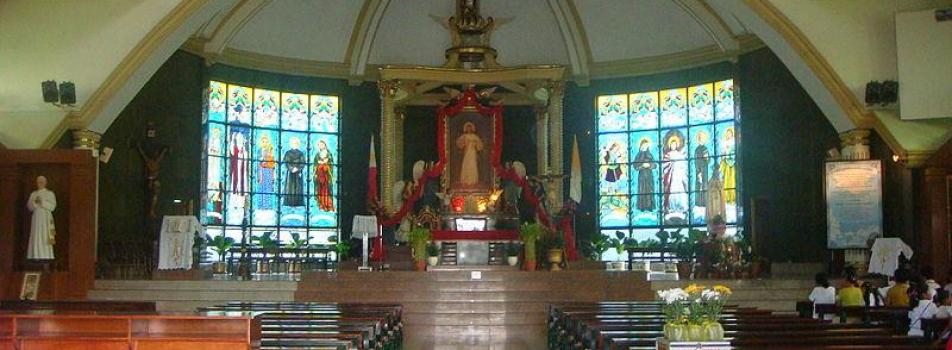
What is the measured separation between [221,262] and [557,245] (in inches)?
245

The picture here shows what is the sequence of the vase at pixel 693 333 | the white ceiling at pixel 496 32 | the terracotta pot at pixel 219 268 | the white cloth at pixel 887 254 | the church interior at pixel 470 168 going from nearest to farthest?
the vase at pixel 693 333
the church interior at pixel 470 168
the white cloth at pixel 887 254
the terracotta pot at pixel 219 268
the white ceiling at pixel 496 32

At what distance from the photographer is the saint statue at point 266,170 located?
77.0 ft

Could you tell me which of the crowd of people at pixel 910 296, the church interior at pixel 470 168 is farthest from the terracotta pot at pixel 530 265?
the crowd of people at pixel 910 296

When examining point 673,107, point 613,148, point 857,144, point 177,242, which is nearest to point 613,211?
point 613,148

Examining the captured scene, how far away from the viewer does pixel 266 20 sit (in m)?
23.0

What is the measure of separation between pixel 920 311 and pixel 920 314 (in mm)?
29

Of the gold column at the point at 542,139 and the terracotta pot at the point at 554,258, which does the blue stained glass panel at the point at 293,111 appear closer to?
the gold column at the point at 542,139

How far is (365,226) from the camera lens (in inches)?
838

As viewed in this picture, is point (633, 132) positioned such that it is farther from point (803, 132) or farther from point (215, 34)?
point (215, 34)

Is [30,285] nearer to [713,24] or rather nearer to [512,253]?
[512,253]

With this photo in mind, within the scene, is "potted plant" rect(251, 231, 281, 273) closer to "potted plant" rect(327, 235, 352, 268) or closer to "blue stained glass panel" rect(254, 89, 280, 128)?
"potted plant" rect(327, 235, 352, 268)

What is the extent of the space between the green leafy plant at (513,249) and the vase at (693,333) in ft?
42.3

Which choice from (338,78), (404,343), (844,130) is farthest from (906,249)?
(338,78)

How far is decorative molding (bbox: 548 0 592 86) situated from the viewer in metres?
24.0
